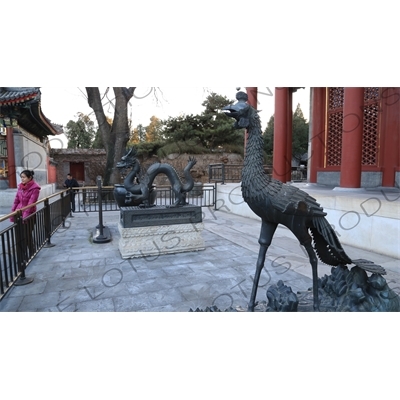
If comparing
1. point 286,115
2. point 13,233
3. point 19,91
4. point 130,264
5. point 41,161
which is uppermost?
point 19,91

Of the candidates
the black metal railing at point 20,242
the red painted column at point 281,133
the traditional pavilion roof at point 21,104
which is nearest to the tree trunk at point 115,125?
the traditional pavilion roof at point 21,104

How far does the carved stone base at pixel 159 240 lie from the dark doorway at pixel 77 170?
1976 cm

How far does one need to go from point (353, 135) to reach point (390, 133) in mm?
1820

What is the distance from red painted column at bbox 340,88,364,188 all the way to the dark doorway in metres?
20.5

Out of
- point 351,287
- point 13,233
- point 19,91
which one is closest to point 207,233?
point 13,233

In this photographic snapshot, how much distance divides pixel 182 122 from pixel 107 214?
1372 cm

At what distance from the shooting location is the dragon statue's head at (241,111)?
2133 mm

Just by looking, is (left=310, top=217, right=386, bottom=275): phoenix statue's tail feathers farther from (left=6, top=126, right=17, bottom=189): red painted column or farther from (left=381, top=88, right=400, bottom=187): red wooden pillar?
(left=6, top=126, right=17, bottom=189): red painted column

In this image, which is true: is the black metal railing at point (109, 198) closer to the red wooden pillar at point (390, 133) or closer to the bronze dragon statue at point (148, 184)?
the bronze dragon statue at point (148, 184)

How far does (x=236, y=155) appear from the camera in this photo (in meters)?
21.6

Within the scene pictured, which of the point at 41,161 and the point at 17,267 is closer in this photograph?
the point at 17,267

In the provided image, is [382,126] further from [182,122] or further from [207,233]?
[182,122]

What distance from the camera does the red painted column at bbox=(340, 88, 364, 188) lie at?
19.5ft

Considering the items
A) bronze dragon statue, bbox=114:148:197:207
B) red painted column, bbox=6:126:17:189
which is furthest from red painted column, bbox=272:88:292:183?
red painted column, bbox=6:126:17:189
